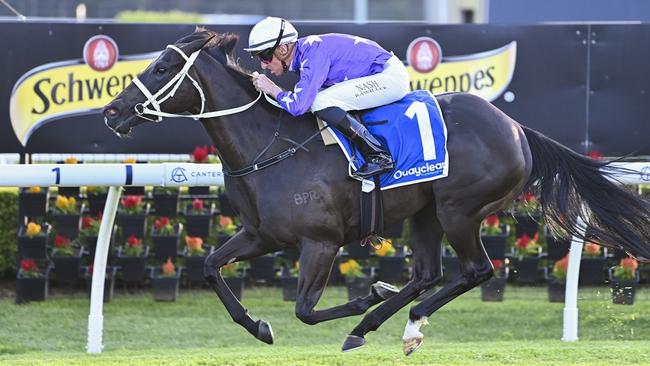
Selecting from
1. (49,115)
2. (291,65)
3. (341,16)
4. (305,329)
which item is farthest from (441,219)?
(341,16)

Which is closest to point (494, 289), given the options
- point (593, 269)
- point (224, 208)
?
point (593, 269)

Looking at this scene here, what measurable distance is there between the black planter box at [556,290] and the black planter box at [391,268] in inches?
36.7

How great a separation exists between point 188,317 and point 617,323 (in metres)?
2.54

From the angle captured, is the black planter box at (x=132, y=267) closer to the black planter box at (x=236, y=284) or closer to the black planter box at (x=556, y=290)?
the black planter box at (x=236, y=284)

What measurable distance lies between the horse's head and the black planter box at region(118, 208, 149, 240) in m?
2.50

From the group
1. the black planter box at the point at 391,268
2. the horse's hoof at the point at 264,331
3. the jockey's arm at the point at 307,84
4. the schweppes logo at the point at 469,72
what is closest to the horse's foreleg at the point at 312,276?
the horse's hoof at the point at 264,331

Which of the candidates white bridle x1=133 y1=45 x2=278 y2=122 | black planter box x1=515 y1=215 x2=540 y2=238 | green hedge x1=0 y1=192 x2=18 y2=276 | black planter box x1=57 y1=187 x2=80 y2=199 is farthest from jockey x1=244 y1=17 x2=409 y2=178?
green hedge x1=0 y1=192 x2=18 y2=276

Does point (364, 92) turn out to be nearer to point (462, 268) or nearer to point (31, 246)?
point (462, 268)

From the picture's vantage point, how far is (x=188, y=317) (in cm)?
738

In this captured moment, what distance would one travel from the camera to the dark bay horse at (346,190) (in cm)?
520

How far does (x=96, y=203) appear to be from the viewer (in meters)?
7.77

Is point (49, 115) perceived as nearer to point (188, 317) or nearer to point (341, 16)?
point (188, 317)

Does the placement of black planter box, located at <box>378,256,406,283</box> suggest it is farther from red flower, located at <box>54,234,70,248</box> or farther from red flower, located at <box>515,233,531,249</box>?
red flower, located at <box>54,234,70,248</box>

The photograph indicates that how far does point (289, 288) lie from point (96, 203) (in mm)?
1362
